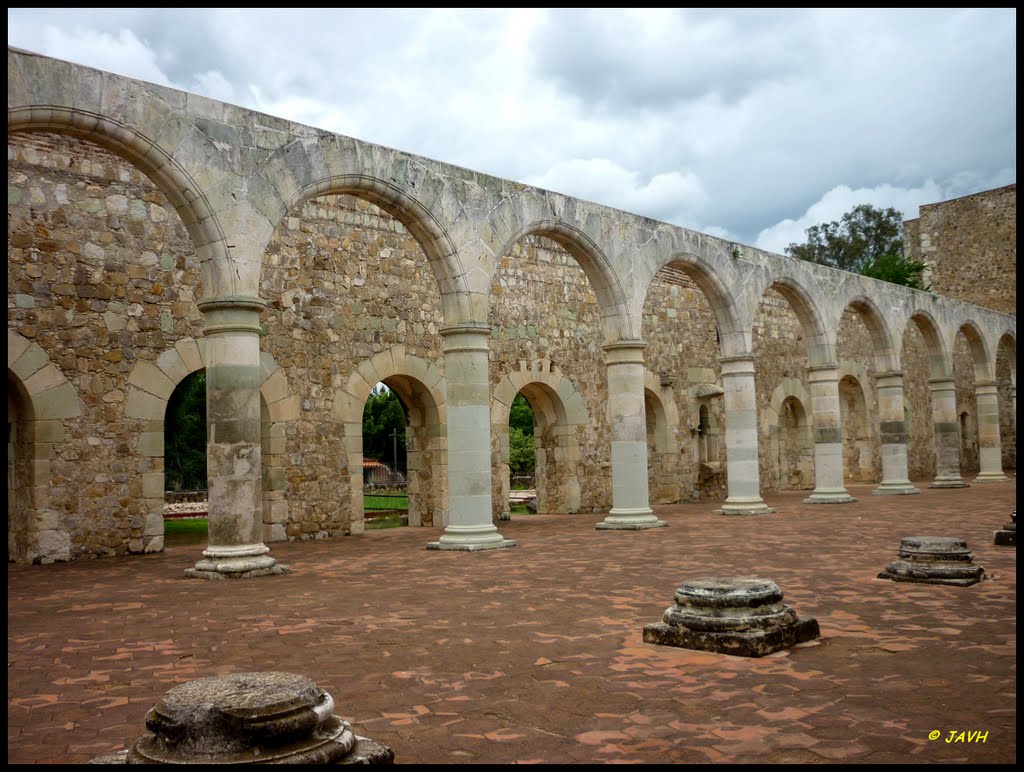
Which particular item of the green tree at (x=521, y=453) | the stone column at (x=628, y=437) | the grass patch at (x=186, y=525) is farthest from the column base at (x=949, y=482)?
the grass patch at (x=186, y=525)

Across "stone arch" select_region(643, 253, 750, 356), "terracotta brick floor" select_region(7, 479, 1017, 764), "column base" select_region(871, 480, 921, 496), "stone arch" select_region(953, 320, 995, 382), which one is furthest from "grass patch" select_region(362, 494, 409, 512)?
"stone arch" select_region(953, 320, 995, 382)

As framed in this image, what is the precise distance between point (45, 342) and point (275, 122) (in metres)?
3.37

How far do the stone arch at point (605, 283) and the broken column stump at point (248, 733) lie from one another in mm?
8789

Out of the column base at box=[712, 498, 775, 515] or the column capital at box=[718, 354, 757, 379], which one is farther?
the column capital at box=[718, 354, 757, 379]

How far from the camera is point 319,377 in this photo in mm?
11281

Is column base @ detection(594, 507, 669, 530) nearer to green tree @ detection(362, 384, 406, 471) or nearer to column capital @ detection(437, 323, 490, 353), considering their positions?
column capital @ detection(437, 323, 490, 353)

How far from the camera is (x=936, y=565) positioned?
6.07 meters

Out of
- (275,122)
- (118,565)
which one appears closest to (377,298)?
(275,122)

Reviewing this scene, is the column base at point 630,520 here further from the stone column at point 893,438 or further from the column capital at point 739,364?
the stone column at point 893,438

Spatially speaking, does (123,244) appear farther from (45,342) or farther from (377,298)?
(377,298)

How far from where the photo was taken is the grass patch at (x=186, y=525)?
1469 cm

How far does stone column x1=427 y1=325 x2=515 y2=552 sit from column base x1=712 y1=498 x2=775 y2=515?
4819mm

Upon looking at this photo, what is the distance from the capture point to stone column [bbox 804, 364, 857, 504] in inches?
584

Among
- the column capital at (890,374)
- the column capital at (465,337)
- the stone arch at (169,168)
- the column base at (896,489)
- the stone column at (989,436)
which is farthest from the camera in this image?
the stone column at (989,436)
